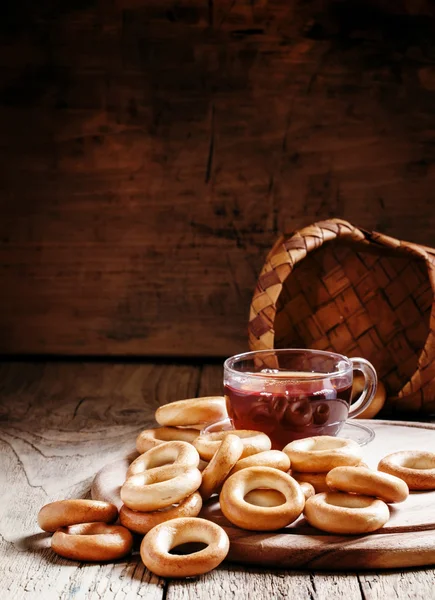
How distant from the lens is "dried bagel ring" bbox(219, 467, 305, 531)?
0.79 meters

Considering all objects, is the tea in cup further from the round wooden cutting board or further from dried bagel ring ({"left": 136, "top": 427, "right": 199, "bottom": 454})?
the round wooden cutting board

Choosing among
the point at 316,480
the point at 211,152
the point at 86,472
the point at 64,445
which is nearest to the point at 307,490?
the point at 316,480

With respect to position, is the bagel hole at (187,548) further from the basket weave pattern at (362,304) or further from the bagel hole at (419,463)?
the basket weave pattern at (362,304)

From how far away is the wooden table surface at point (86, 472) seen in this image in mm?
721

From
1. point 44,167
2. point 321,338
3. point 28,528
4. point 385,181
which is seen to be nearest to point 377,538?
point 28,528

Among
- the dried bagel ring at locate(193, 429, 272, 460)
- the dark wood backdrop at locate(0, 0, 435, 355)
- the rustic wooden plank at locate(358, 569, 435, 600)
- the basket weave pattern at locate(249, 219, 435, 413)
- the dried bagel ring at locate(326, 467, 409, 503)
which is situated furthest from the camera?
the dark wood backdrop at locate(0, 0, 435, 355)

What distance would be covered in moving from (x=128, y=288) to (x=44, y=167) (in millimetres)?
366

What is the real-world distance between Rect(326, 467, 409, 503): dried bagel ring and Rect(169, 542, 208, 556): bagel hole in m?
0.16

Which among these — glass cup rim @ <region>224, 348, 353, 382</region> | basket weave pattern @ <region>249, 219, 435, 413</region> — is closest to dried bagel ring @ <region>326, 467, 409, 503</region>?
glass cup rim @ <region>224, 348, 353, 382</region>

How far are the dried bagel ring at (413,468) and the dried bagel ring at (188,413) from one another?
29cm

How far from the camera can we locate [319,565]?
2.48 feet

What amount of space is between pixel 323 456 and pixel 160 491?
0.21 m

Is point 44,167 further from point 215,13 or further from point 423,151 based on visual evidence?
point 423,151

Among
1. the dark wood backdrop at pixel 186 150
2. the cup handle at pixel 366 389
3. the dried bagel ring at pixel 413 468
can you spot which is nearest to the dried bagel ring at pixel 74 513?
the dried bagel ring at pixel 413 468
